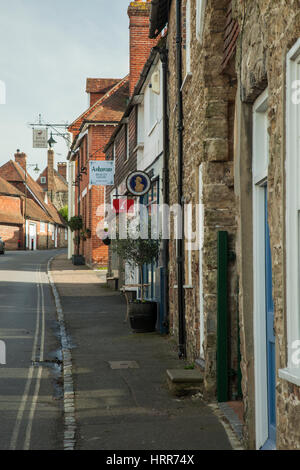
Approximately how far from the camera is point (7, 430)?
6.19 meters

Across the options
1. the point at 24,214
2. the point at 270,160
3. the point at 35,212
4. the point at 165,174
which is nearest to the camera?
the point at 270,160

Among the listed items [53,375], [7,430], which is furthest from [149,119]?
[7,430]

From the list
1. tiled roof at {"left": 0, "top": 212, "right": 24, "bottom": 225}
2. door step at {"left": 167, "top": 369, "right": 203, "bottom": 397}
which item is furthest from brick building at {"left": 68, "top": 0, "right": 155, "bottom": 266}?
tiled roof at {"left": 0, "top": 212, "right": 24, "bottom": 225}

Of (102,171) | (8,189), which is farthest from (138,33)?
(8,189)

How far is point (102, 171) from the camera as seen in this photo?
23.8 m

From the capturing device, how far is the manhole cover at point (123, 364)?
9430 millimetres

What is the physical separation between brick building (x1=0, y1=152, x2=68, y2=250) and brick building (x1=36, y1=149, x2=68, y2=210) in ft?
20.4

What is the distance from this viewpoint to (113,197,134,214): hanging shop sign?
724 inches

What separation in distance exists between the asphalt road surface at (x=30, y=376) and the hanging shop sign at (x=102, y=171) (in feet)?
20.2

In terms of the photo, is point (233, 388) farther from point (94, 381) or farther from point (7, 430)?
point (7, 430)

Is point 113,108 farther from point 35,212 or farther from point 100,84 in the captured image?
point 35,212

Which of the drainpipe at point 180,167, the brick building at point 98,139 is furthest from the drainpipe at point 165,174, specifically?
the brick building at point 98,139

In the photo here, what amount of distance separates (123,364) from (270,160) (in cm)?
575
